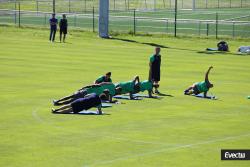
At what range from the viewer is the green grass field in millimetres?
19141

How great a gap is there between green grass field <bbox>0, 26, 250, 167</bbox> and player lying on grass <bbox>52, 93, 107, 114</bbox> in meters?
0.31

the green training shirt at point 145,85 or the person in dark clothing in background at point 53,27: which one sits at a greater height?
the person in dark clothing in background at point 53,27

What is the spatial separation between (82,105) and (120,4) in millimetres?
81423

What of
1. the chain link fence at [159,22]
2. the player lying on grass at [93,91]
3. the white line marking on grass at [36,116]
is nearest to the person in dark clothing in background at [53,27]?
the chain link fence at [159,22]

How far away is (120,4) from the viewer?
10575 centimetres

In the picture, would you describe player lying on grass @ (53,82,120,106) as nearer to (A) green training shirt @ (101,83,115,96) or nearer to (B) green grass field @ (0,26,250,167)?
(A) green training shirt @ (101,83,115,96)

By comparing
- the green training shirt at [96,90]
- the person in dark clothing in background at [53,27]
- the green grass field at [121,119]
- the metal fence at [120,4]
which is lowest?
the green grass field at [121,119]

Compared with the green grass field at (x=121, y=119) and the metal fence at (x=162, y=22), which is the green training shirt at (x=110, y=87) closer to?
the green grass field at (x=121, y=119)

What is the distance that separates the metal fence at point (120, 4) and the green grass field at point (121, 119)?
4979 cm

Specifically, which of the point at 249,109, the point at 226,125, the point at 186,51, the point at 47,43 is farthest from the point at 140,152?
the point at 47,43

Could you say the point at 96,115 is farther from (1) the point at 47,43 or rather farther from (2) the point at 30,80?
(1) the point at 47,43

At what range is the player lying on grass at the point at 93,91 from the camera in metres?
26.2

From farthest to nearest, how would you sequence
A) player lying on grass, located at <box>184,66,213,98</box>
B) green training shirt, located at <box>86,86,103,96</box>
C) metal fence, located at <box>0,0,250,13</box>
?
metal fence, located at <box>0,0,250,13</box> < player lying on grass, located at <box>184,66,213,98</box> < green training shirt, located at <box>86,86,103,96</box>

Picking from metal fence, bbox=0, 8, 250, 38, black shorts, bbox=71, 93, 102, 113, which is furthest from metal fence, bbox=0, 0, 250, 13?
black shorts, bbox=71, 93, 102, 113
